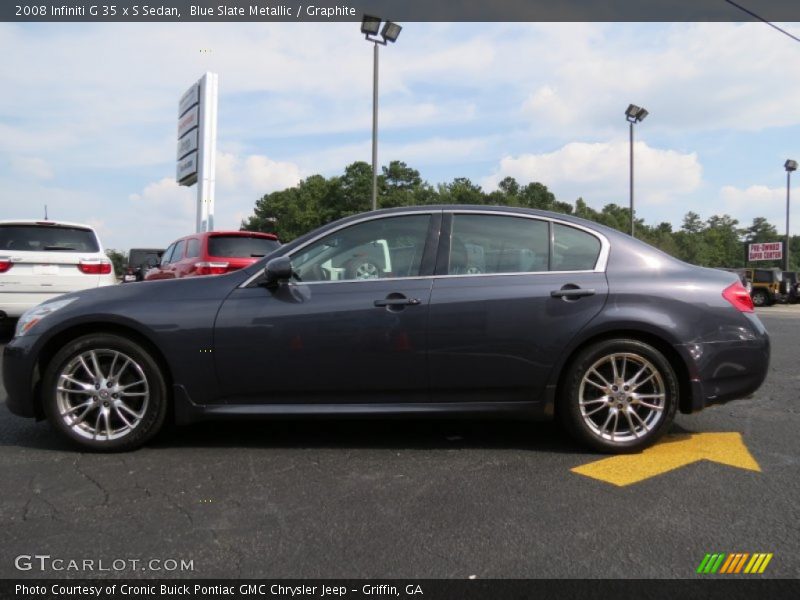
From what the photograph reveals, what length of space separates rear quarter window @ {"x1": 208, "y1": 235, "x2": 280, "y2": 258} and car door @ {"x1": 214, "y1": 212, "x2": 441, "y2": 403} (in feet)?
18.4

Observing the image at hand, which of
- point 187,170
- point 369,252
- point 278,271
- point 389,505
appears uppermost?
point 187,170

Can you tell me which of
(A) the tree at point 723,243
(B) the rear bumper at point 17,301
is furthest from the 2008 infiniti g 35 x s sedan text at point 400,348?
(A) the tree at point 723,243

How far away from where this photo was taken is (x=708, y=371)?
3707 mm

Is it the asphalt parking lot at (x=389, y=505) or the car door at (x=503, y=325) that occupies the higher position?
the car door at (x=503, y=325)

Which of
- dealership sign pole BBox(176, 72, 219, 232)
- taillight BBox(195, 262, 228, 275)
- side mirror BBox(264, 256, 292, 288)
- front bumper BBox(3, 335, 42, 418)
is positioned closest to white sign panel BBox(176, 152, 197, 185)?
dealership sign pole BBox(176, 72, 219, 232)

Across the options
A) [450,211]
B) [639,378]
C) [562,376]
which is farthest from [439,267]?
[639,378]

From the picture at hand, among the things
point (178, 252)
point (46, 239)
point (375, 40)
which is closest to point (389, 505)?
point (46, 239)

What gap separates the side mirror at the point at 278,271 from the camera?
12.1ft

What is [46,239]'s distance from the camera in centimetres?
826

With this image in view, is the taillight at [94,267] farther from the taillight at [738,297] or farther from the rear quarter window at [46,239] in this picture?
the taillight at [738,297]

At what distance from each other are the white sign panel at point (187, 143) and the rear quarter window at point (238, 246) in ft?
45.7

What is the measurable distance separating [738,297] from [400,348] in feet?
6.92

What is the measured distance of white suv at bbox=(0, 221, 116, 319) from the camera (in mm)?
7949

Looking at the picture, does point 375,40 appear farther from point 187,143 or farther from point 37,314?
point 37,314
